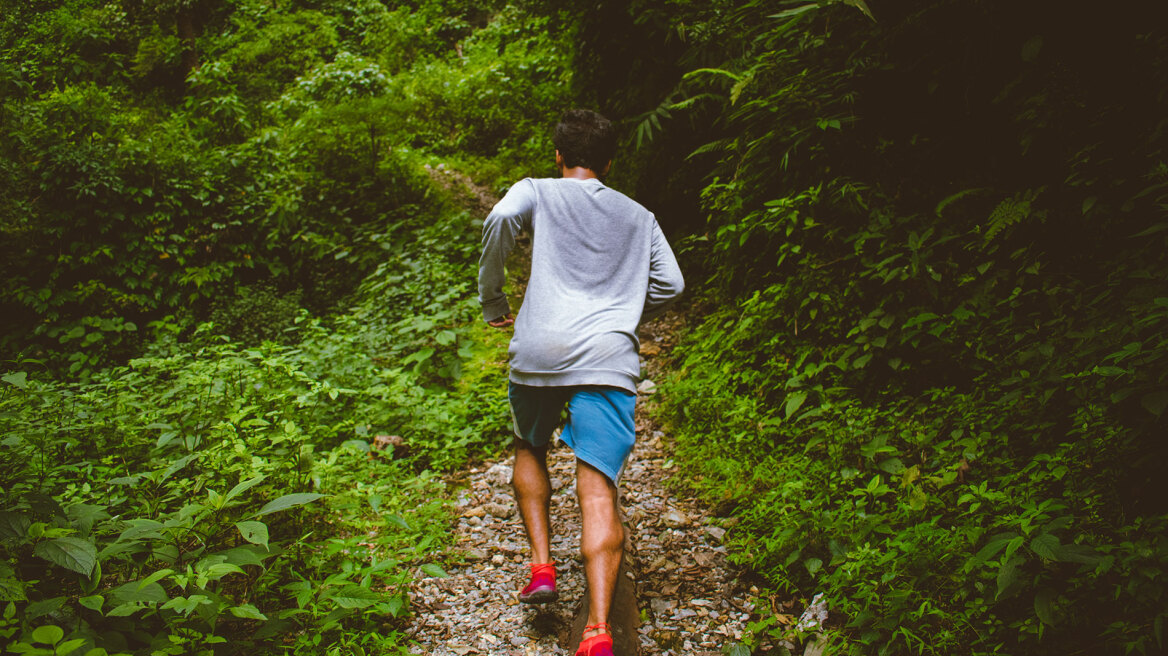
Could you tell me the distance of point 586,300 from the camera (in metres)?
2.23

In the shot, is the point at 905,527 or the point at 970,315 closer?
the point at 905,527

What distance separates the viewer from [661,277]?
242 centimetres

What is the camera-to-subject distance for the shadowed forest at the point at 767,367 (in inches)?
78.7

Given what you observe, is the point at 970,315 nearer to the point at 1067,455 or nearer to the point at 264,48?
the point at 1067,455

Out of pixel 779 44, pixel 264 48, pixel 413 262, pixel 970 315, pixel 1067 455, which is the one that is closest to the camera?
pixel 1067 455

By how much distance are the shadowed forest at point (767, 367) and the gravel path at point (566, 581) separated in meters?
0.13

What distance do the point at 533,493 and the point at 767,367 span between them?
200 centimetres

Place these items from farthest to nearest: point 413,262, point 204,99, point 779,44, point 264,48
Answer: point 264,48, point 204,99, point 413,262, point 779,44

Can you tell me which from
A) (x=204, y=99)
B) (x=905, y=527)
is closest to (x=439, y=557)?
(x=905, y=527)

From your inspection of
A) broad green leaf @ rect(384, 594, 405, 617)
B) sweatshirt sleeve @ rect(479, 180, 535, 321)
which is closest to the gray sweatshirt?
sweatshirt sleeve @ rect(479, 180, 535, 321)

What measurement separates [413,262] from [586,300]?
16.0 ft

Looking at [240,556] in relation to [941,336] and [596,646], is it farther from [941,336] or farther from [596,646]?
[941,336]

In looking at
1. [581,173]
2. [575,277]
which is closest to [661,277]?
[575,277]

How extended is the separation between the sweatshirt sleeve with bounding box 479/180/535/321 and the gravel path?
4.94 feet
